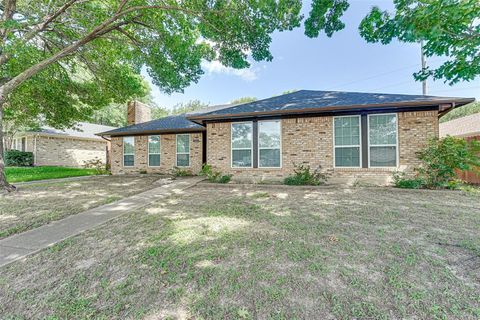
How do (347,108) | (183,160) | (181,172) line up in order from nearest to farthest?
1. (347,108)
2. (181,172)
3. (183,160)

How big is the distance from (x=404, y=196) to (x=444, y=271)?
4426 mm

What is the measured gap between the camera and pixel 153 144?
11.8 metres

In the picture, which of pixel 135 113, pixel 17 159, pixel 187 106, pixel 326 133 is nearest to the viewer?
pixel 326 133

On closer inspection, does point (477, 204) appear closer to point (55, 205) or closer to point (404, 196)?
point (404, 196)

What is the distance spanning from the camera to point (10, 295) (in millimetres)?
Answer: 2096

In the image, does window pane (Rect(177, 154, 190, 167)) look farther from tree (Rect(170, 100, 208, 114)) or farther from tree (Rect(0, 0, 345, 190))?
tree (Rect(170, 100, 208, 114))

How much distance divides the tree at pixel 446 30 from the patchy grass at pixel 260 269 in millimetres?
2682

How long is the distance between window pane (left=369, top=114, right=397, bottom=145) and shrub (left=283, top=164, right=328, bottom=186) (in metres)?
2.16

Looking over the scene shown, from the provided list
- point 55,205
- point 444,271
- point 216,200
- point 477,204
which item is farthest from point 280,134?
point 55,205

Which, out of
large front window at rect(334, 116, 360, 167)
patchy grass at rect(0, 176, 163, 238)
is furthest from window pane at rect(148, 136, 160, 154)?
large front window at rect(334, 116, 360, 167)

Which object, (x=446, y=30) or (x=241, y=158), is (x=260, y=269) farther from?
(x=241, y=158)

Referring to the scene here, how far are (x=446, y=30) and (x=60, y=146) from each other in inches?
955

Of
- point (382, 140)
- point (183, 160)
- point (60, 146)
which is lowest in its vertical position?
point (183, 160)

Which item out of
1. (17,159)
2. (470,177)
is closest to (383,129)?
(470,177)
